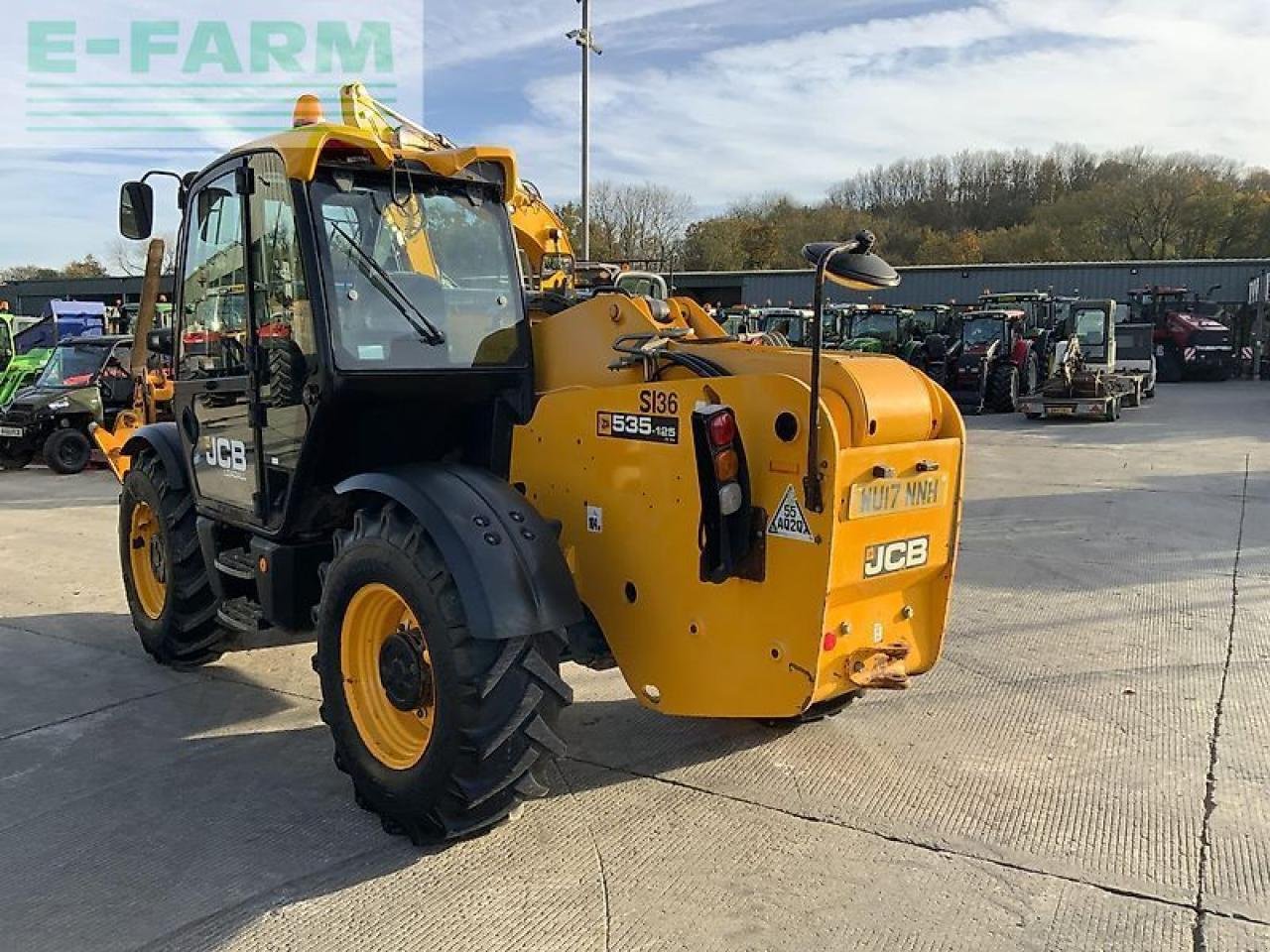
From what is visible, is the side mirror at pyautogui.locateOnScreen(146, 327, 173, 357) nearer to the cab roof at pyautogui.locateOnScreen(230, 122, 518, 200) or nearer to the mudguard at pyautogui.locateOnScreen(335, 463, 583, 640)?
the cab roof at pyautogui.locateOnScreen(230, 122, 518, 200)

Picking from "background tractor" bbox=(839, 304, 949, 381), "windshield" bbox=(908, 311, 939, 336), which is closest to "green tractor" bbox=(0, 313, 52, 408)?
→ "background tractor" bbox=(839, 304, 949, 381)

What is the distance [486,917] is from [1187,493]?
32.5 feet

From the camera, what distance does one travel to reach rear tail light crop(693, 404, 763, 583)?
3150 mm

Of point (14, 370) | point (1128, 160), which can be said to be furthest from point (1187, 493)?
point (1128, 160)

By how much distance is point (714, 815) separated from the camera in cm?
370

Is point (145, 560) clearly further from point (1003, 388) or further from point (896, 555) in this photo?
point (1003, 388)

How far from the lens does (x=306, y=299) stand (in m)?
3.78

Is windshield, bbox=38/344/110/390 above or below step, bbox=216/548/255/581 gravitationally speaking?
above

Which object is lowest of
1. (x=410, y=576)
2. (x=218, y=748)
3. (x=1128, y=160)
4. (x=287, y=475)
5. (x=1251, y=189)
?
(x=218, y=748)

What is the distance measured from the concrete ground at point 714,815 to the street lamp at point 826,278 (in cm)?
130

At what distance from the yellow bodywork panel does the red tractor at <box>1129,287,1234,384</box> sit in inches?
1187

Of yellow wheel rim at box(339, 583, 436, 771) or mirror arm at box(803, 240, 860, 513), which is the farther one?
yellow wheel rim at box(339, 583, 436, 771)

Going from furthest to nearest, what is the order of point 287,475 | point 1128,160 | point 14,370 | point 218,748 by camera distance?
point 1128,160 → point 14,370 → point 218,748 → point 287,475

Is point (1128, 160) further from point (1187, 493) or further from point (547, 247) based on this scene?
point (547, 247)
